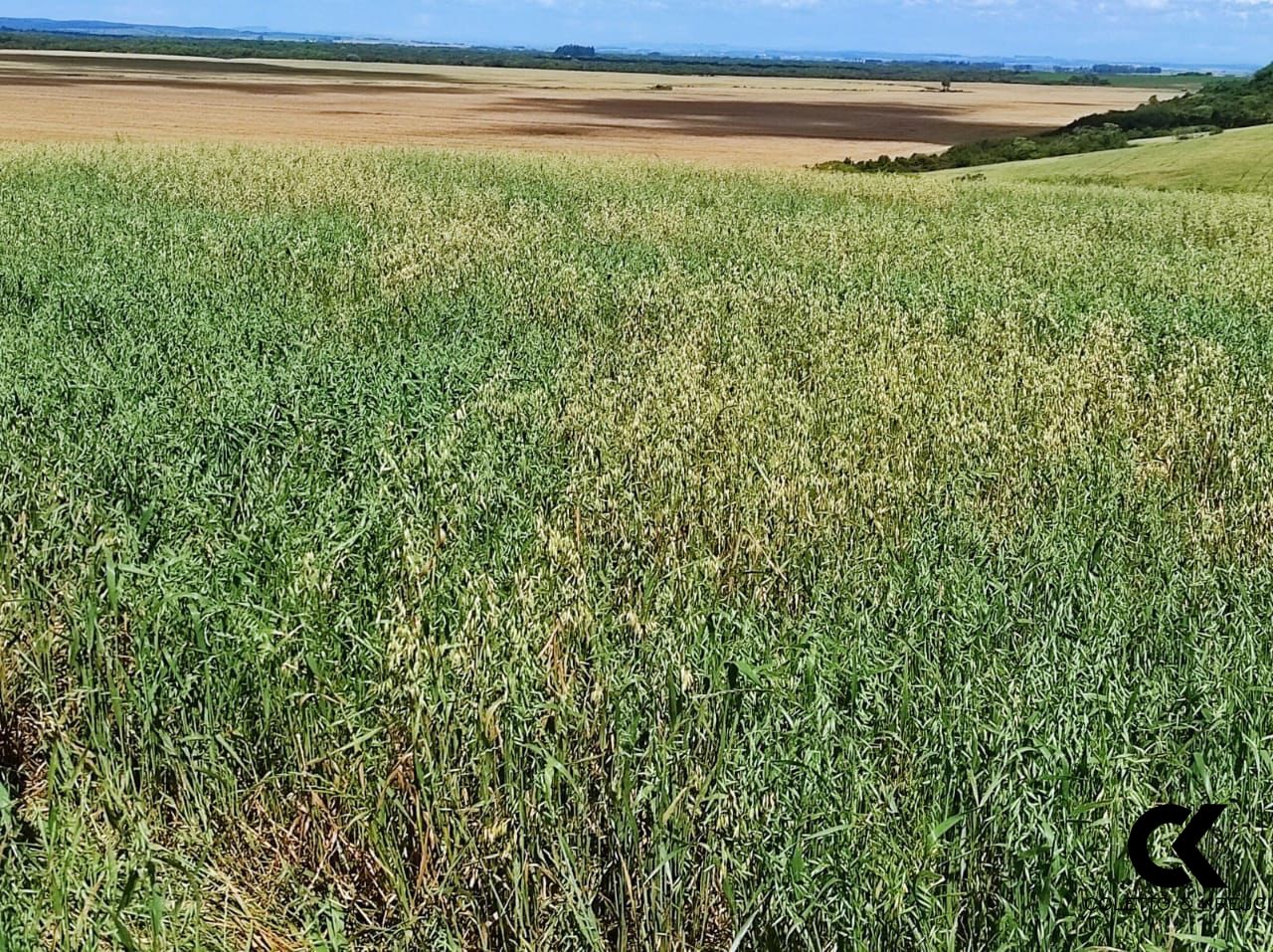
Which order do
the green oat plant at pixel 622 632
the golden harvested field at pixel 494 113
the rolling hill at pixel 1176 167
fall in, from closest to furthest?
the green oat plant at pixel 622 632 → the rolling hill at pixel 1176 167 → the golden harvested field at pixel 494 113

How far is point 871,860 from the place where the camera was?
89.0 inches

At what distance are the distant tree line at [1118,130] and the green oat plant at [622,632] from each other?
24221 millimetres

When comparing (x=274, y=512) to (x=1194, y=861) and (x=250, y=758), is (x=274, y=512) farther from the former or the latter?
(x=1194, y=861)

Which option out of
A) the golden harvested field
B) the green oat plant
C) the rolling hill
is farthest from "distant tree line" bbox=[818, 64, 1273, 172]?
the green oat plant

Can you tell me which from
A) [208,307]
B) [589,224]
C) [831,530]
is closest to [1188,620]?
[831,530]

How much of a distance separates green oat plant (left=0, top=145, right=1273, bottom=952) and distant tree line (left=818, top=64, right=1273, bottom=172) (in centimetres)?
2422

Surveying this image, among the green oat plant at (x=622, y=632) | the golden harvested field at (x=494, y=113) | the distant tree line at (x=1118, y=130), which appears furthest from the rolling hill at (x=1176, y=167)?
the green oat plant at (x=622, y=632)

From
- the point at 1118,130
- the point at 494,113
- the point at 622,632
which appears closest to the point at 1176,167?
the point at 1118,130

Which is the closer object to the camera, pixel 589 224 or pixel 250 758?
pixel 250 758

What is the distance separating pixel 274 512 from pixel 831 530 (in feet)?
6.34

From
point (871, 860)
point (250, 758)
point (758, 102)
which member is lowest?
point (250, 758)

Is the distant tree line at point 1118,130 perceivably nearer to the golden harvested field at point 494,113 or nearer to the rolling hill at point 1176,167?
the rolling hill at point 1176,167

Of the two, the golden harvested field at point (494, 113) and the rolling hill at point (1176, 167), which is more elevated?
the golden harvested field at point (494, 113)

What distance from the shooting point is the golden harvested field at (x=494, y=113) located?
124 ft
